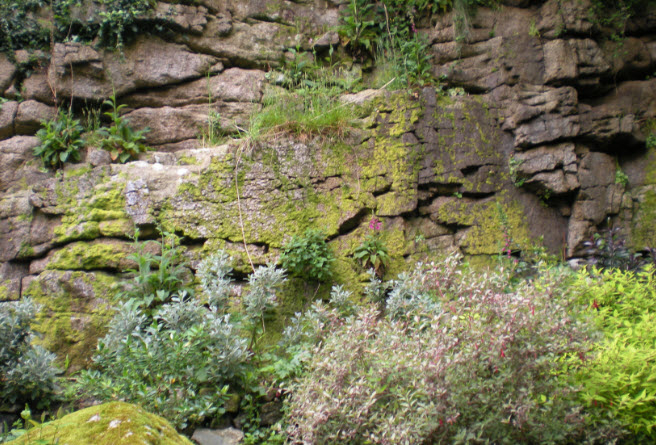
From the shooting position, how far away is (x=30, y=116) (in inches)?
222

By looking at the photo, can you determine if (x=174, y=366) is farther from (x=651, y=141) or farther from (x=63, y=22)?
(x=651, y=141)

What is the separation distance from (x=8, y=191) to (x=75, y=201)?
0.96 metres

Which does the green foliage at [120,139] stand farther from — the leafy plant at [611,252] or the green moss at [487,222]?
the leafy plant at [611,252]

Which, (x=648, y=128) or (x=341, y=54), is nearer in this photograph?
(x=648, y=128)

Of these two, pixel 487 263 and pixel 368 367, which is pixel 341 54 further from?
pixel 368 367

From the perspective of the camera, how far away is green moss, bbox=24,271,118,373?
14.5 ft

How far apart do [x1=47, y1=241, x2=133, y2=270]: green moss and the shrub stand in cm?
291

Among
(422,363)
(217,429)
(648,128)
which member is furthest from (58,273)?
(648,128)

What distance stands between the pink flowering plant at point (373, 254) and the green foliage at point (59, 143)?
3727 millimetres

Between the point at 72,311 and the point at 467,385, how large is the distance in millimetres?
4018

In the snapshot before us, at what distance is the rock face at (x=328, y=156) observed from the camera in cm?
498

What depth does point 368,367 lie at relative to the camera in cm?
310

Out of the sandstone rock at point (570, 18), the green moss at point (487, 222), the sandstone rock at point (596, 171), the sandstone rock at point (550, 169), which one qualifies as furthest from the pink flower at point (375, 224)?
the sandstone rock at point (570, 18)

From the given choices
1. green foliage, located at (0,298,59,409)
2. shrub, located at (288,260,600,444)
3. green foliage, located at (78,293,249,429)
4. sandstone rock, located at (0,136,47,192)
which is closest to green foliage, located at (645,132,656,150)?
shrub, located at (288,260,600,444)
